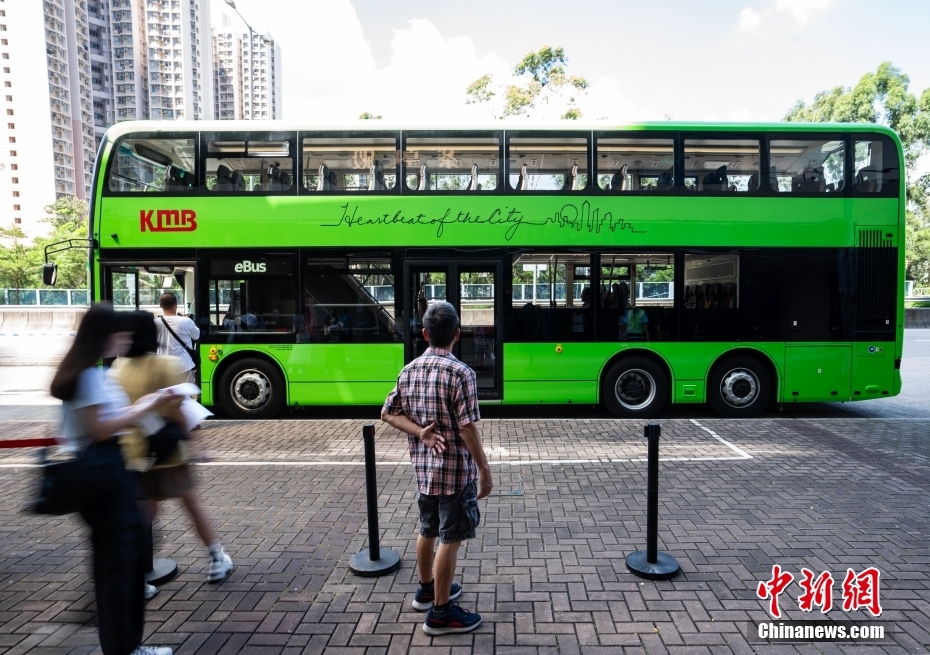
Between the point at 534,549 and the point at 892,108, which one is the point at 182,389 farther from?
the point at 892,108

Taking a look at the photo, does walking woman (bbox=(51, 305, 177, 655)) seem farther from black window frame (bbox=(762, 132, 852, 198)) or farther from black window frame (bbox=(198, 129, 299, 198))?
black window frame (bbox=(762, 132, 852, 198))

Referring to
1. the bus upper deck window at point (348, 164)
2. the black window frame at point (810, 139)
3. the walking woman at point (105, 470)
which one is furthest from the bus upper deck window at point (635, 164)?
the walking woman at point (105, 470)

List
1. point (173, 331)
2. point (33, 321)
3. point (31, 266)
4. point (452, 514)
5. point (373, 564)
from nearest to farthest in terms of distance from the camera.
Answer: point (452, 514), point (373, 564), point (173, 331), point (33, 321), point (31, 266)

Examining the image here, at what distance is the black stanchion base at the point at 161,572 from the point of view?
388cm

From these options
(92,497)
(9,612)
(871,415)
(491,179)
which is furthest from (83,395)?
(871,415)

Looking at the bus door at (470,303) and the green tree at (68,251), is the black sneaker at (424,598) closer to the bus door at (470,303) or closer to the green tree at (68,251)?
the bus door at (470,303)

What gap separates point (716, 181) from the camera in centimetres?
877

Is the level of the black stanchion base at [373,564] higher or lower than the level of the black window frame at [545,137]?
lower

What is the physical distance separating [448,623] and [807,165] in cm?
873

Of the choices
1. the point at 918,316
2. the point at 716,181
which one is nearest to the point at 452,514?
the point at 716,181

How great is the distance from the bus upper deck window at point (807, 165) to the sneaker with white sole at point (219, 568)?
8.68 metres

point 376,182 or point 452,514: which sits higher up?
point 376,182

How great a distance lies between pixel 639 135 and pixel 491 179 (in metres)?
2.32

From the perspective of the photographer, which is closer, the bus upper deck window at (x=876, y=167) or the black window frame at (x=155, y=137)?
the black window frame at (x=155, y=137)
